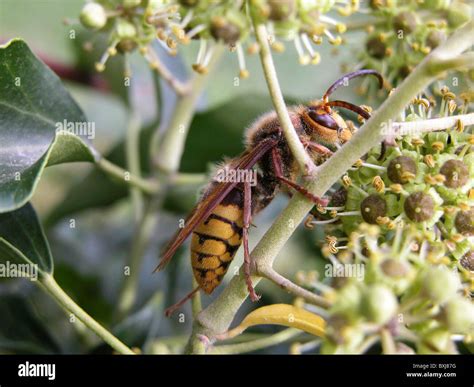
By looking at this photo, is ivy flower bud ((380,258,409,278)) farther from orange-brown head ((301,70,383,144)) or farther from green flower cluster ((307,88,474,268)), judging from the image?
orange-brown head ((301,70,383,144))

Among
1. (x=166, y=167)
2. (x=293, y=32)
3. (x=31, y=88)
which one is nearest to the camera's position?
(x=293, y=32)

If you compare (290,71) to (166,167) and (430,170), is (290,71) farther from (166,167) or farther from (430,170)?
(430,170)

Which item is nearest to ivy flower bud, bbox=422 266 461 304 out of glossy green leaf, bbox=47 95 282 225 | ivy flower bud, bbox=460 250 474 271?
ivy flower bud, bbox=460 250 474 271

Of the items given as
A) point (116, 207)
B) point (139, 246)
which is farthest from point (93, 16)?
point (116, 207)

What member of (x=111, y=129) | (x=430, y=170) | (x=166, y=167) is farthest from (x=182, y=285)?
(x=430, y=170)

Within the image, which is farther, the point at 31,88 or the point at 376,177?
the point at 31,88

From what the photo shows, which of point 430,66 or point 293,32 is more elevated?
point 293,32

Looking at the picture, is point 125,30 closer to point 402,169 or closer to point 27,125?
point 27,125
